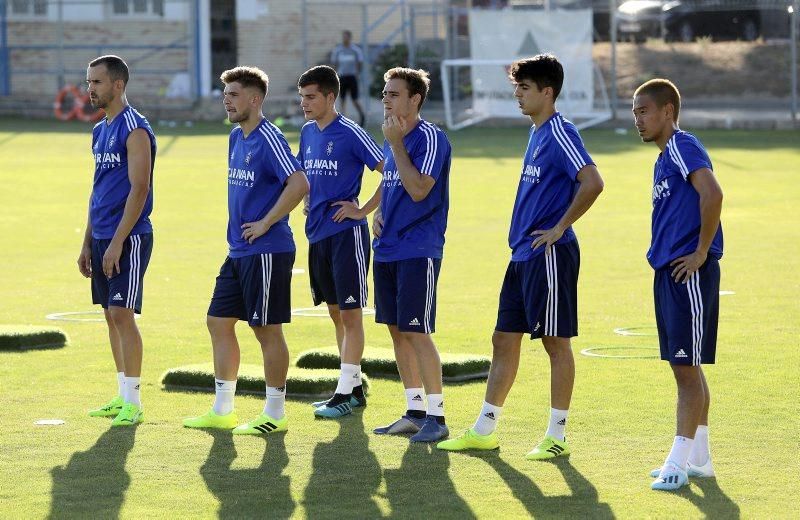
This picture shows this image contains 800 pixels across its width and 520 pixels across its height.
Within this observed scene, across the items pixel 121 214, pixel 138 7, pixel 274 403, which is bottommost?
pixel 274 403

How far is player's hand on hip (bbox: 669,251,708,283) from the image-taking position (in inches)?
268

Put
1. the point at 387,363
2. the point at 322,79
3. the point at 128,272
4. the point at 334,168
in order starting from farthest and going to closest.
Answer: the point at 387,363 < the point at 334,168 < the point at 322,79 < the point at 128,272

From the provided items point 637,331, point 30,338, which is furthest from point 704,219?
point 30,338

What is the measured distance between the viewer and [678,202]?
271 inches

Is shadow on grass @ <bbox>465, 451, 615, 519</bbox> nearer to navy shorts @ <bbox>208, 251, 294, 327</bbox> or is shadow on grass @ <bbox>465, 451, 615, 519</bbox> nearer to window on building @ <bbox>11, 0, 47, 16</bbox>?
navy shorts @ <bbox>208, 251, 294, 327</bbox>

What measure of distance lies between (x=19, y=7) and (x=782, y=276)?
1226 inches

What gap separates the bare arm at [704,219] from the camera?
6723mm

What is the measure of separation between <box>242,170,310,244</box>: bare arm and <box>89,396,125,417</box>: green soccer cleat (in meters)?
1.32

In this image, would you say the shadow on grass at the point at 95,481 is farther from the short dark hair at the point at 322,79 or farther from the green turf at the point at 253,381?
the short dark hair at the point at 322,79

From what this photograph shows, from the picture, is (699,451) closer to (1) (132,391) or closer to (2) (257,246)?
(2) (257,246)

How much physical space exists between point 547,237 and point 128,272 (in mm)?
2510

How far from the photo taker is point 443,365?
9633 millimetres

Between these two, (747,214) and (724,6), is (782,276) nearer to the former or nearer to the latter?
(747,214)

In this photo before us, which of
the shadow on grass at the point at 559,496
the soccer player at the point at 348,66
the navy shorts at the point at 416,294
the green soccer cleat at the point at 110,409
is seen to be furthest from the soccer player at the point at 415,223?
the soccer player at the point at 348,66
